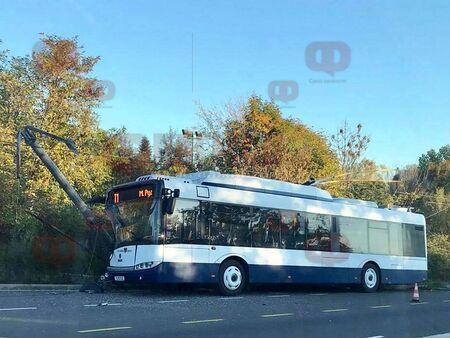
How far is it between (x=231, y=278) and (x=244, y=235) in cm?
137

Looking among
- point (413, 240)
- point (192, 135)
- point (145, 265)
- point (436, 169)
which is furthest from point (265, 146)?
point (436, 169)

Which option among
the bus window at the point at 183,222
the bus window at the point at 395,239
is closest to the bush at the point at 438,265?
the bus window at the point at 395,239

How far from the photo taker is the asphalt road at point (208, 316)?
965 centimetres

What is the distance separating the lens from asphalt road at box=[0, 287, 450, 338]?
965cm

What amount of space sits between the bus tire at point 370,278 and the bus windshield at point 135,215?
29.6ft

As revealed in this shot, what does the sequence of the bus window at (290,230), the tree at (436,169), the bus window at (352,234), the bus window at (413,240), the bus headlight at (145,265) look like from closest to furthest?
the bus headlight at (145,265), the bus window at (290,230), the bus window at (352,234), the bus window at (413,240), the tree at (436,169)

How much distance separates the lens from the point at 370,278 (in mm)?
21422

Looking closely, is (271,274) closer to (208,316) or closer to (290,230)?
(290,230)

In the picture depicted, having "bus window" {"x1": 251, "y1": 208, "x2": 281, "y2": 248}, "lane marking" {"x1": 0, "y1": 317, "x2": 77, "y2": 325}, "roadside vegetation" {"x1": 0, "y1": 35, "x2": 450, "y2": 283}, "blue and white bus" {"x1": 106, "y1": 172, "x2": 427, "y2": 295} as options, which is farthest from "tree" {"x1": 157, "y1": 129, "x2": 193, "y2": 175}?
"lane marking" {"x1": 0, "y1": 317, "x2": 77, "y2": 325}

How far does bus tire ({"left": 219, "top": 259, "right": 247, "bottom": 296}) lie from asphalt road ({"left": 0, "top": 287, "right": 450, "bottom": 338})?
396 mm

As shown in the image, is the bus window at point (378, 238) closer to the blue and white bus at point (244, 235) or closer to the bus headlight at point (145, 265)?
the blue and white bus at point (244, 235)

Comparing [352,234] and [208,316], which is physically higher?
[352,234]

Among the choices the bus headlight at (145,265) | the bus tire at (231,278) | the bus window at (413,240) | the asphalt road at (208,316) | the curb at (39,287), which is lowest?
the asphalt road at (208,316)

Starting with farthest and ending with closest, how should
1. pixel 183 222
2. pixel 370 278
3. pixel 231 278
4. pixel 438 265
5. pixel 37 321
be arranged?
pixel 438 265 → pixel 370 278 → pixel 231 278 → pixel 183 222 → pixel 37 321
